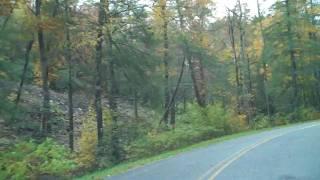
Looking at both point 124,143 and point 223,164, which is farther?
point 124,143

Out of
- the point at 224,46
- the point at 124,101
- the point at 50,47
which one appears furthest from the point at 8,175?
the point at 224,46

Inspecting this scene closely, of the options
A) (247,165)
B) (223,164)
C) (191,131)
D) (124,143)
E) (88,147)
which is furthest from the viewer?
(191,131)

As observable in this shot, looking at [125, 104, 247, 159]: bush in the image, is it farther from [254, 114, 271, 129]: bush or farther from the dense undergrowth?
[254, 114, 271, 129]: bush

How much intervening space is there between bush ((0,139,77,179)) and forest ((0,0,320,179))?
29 millimetres

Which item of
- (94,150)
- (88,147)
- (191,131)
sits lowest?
(94,150)

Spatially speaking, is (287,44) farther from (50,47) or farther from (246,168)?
(246,168)

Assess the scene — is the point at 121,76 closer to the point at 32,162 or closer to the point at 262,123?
the point at 32,162

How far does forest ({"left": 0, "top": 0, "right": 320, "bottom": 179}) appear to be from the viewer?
20000 mm

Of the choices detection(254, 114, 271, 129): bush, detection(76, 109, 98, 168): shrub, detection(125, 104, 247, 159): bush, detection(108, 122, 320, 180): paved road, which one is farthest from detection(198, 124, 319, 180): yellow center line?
detection(254, 114, 271, 129): bush

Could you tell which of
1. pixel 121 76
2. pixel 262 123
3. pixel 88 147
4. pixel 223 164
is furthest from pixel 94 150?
pixel 262 123

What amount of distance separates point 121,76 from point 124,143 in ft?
15.6

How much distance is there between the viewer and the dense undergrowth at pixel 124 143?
43.7 ft

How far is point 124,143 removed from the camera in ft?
72.7

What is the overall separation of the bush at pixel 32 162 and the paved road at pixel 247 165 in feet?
5.41
